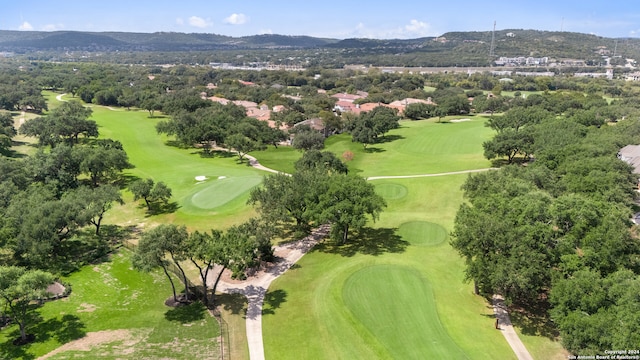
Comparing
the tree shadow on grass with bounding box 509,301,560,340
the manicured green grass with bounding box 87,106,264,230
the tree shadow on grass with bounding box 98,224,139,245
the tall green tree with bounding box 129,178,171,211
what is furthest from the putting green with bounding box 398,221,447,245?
the tree shadow on grass with bounding box 98,224,139,245

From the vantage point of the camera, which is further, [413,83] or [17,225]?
[413,83]

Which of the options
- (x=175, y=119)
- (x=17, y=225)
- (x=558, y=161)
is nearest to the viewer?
(x=17, y=225)

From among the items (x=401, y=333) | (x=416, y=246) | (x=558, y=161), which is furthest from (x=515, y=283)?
(x=558, y=161)

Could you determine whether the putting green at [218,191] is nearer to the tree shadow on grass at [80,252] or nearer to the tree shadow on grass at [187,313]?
the tree shadow on grass at [80,252]

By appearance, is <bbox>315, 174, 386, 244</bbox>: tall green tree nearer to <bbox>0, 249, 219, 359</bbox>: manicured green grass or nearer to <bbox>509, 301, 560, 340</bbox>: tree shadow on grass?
<bbox>0, 249, 219, 359</bbox>: manicured green grass

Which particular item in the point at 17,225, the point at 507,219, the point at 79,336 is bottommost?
the point at 79,336

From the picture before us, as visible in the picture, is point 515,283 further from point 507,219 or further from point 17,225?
point 17,225
